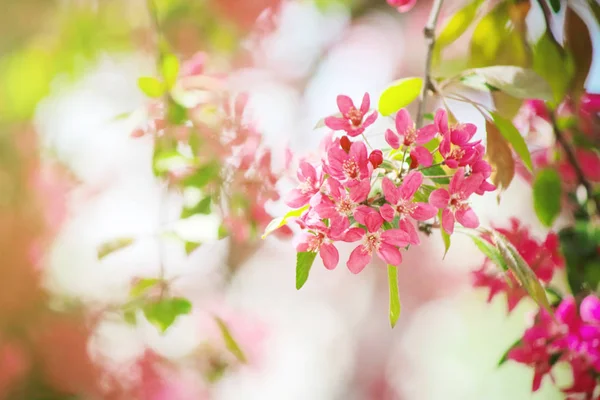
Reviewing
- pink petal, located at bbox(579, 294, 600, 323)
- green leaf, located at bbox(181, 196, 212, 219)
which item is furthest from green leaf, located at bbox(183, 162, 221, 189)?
pink petal, located at bbox(579, 294, 600, 323)

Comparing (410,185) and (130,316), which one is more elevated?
(410,185)

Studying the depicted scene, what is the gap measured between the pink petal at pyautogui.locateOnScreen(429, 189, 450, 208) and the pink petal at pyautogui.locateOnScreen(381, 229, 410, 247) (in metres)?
0.03

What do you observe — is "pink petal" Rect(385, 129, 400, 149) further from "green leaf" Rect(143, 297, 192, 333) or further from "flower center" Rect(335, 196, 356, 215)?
"green leaf" Rect(143, 297, 192, 333)

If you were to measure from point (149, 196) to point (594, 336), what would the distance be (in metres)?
0.77

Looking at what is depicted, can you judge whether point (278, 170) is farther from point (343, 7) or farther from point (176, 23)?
point (343, 7)

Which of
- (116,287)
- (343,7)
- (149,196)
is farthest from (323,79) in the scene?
(116,287)

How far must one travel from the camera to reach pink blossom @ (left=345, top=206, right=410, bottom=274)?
0.31 m

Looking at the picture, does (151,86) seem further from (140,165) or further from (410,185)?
(140,165)

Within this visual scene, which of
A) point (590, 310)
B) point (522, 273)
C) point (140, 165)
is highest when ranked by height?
point (522, 273)

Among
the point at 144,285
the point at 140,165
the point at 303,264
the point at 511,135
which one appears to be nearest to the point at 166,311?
the point at 144,285

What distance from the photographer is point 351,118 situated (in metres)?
0.35

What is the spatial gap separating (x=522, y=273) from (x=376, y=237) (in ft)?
0.31

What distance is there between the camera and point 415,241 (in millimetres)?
310

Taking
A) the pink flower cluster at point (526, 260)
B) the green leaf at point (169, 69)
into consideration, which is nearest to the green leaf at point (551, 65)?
the pink flower cluster at point (526, 260)
